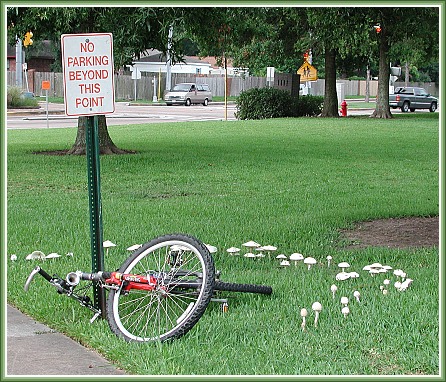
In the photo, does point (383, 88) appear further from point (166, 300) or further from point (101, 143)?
point (166, 300)

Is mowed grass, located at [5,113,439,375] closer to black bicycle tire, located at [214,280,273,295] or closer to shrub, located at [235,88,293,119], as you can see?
black bicycle tire, located at [214,280,273,295]

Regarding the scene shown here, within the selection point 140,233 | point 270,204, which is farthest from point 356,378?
point 270,204

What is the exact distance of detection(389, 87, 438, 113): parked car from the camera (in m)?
45.8

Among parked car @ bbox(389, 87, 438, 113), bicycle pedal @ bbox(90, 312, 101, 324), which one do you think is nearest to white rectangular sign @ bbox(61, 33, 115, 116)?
bicycle pedal @ bbox(90, 312, 101, 324)

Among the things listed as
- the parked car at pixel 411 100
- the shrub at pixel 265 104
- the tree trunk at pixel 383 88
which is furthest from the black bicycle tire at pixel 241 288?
the parked car at pixel 411 100

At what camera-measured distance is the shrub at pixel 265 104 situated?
35125mm

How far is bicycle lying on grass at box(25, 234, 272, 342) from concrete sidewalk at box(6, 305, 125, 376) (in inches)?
11.0

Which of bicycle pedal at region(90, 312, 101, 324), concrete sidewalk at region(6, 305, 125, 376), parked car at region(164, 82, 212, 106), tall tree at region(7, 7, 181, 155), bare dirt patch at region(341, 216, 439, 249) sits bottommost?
concrete sidewalk at region(6, 305, 125, 376)

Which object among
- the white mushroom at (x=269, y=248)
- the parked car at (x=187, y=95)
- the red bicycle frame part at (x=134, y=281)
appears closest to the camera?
the red bicycle frame part at (x=134, y=281)

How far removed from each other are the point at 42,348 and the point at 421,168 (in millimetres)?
11587

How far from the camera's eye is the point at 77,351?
17.1 ft

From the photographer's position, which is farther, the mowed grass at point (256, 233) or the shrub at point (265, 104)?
the shrub at point (265, 104)

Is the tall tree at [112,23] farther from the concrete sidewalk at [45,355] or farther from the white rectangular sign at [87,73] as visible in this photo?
the concrete sidewalk at [45,355]

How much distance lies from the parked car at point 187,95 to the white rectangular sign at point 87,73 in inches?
1917
